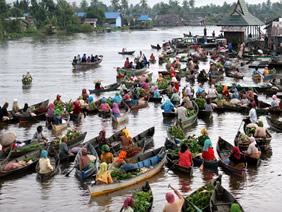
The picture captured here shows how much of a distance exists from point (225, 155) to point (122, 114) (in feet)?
28.1

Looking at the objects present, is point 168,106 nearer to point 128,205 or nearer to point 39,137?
point 39,137

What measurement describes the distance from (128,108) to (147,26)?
141067mm

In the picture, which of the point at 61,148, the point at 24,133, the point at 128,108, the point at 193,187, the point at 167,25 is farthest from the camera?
the point at 167,25

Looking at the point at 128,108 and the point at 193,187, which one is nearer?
the point at 193,187

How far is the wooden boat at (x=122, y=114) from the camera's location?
2575cm

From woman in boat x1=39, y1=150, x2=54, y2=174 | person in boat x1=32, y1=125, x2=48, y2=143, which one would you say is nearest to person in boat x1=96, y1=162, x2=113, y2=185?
woman in boat x1=39, y1=150, x2=54, y2=174

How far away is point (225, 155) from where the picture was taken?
19344 millimetres

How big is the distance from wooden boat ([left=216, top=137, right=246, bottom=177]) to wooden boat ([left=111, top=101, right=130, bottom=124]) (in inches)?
293

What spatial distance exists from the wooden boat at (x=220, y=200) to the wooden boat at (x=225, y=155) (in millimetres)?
3365

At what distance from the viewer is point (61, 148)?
19.1m

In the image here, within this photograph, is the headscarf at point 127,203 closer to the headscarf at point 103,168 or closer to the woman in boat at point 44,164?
the headscarf at point 103,168

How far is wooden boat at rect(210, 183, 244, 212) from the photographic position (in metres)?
13.5

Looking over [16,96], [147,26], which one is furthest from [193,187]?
[147,26]

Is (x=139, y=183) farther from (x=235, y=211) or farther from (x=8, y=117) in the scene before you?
(x=8, y=117)
